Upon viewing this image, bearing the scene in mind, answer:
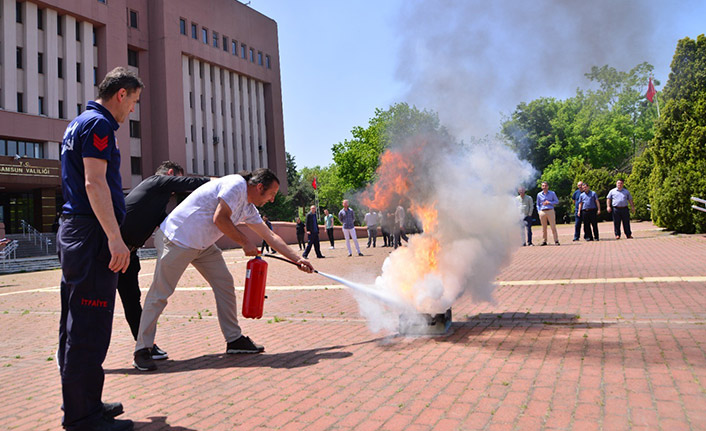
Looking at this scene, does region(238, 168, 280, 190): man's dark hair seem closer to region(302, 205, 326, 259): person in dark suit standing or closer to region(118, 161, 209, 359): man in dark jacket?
region(118, 161, 209, 359): man in dark jacket

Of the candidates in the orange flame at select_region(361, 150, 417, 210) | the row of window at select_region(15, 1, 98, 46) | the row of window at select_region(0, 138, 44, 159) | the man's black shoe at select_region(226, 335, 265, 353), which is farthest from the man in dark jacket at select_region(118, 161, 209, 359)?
the row of window at select_region(15, 1, 98, 46)

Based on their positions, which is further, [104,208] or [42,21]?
[42,21]

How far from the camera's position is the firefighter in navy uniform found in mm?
2893

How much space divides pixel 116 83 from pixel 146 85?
42.1 m

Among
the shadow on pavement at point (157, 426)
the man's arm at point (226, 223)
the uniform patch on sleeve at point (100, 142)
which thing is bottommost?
the shadow on pavement at point (157, 426)

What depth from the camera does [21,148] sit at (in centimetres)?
3312

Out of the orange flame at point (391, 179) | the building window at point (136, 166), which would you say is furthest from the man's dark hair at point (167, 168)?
the building window at point (136, 166)

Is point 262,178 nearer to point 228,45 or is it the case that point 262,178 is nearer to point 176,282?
point 176,282

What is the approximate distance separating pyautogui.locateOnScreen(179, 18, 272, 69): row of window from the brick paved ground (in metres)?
43.6

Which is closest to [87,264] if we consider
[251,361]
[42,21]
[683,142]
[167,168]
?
[251,361]

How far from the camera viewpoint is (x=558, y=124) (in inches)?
2061

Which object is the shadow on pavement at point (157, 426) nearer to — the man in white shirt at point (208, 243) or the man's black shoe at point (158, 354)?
the man in white shirt at point (208, 243)

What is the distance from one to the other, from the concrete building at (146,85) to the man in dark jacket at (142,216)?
3251 centimetres

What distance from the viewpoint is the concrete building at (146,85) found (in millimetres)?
33438
